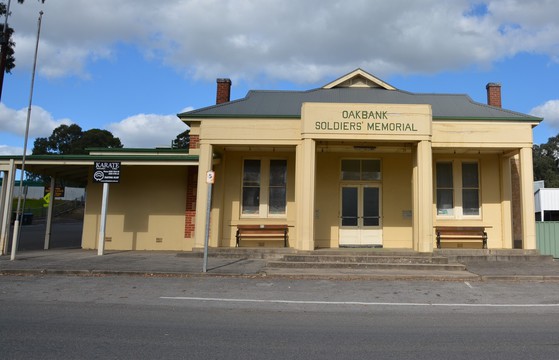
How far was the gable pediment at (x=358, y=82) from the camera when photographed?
63.0ft

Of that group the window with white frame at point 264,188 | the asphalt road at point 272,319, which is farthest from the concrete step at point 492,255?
the window with white frame at point 264,188

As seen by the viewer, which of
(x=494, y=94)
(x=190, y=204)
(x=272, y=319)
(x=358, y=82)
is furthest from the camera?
(x=358, y=82)

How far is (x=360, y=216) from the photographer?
16.4m

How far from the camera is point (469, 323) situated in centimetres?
690

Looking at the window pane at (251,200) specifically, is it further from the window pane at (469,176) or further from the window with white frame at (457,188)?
the window pane at (469,176)

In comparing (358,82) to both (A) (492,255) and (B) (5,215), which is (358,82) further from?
(B) (5,215)

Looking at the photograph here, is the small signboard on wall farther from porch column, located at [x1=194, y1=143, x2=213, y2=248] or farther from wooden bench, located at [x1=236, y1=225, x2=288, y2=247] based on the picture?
wooden bench, located at [x1=236, y1=225, x2=288, y2=247]

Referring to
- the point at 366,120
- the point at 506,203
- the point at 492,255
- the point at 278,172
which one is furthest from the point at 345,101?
the point at 492,255

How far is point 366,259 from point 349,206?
141 inches

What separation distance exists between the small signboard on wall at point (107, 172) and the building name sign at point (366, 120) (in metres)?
6.64

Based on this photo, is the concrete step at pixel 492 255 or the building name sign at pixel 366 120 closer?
the concrete step at pixel 492 255

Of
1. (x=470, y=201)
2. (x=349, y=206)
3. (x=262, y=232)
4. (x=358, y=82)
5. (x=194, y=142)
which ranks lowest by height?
(x=262, y=232)

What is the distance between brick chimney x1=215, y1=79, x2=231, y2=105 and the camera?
19.5 metres

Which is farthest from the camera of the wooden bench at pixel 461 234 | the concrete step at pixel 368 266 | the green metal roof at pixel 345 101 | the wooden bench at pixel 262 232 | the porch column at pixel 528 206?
the wooden bench at pixel 262 232
